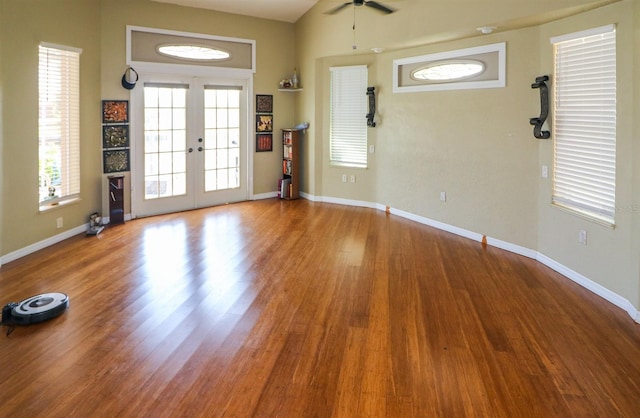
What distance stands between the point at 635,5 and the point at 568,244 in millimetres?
2219

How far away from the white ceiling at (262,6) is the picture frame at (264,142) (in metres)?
2.07

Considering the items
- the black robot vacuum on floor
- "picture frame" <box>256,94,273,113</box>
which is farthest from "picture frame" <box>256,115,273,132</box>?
the black robot vacuum on floor

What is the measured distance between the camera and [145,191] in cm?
748

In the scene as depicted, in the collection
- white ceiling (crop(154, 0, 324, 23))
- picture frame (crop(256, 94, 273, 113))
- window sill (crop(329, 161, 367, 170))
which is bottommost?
window sill (crop(329, 161, 367, 170))

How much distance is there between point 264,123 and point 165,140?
1956mm

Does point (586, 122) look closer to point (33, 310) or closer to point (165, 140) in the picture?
point (33, 310)

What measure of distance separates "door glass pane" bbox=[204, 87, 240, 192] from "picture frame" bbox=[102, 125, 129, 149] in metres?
1.42

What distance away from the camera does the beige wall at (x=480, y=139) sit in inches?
160

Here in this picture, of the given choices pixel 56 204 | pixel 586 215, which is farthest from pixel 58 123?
pixel 586 215

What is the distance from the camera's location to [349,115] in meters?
8.33

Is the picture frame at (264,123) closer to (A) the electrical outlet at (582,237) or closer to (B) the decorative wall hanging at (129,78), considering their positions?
(B) the decorative wall hanging at (129,78)

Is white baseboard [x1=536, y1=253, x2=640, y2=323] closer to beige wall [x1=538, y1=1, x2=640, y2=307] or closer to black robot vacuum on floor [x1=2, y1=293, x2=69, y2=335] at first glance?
beige wall [x1=538, y1=1, x2=640, y2=307]

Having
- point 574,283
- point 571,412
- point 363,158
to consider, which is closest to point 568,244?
point 574,283

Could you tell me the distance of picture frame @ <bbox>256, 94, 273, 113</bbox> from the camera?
870 centimetres
